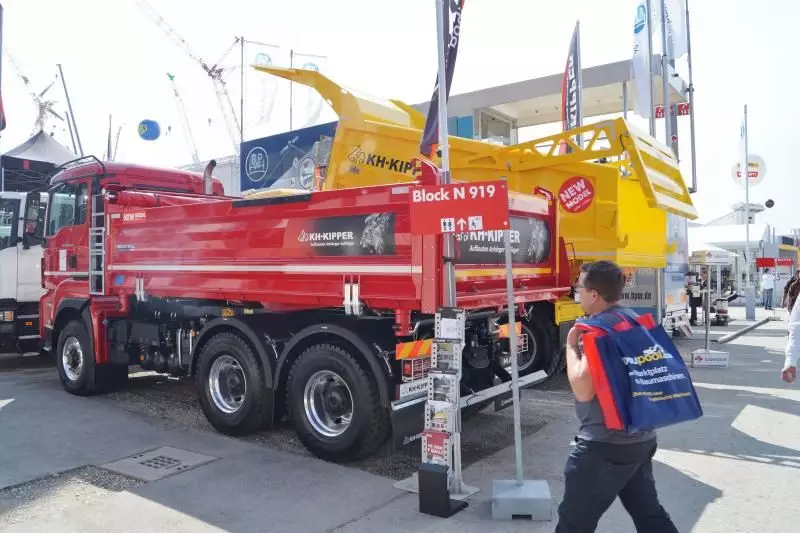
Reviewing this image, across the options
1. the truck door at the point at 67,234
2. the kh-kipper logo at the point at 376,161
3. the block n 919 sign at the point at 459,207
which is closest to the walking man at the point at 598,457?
the block n 919 sign at the point at 459,207

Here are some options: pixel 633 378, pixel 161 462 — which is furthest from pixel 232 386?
pixel 633 378

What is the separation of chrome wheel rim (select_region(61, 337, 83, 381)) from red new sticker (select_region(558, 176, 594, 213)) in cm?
700

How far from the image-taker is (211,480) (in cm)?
489

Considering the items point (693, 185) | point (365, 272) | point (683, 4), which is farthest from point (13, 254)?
point (683, 4)

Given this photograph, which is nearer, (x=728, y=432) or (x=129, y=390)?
(x=728, y=432)

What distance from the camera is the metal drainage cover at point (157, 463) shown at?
504cm

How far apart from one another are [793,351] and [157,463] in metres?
4.96

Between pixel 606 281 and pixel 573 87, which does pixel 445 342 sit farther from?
pixel 573 87

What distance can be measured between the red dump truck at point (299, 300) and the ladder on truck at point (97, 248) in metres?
0.02

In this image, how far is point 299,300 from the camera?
547cm

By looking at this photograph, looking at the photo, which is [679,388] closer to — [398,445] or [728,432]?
[398,445]

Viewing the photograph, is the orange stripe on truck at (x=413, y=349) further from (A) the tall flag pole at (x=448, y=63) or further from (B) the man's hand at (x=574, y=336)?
(B) the man's hand at (x=574, y=336)

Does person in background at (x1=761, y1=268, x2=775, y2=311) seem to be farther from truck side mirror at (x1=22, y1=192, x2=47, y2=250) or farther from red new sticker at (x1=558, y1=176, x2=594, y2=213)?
truck side mirror at (x1=22, y1=192, x2=47, y2=250)

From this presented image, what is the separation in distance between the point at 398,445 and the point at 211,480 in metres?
1.52
